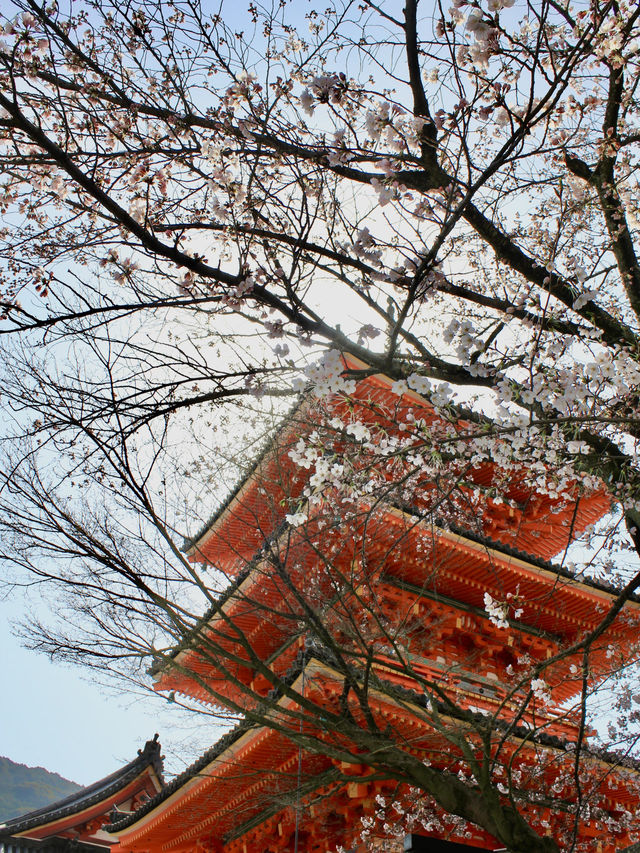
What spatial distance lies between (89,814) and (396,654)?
11.7m

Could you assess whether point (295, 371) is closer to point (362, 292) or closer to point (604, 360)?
point (362, 292)

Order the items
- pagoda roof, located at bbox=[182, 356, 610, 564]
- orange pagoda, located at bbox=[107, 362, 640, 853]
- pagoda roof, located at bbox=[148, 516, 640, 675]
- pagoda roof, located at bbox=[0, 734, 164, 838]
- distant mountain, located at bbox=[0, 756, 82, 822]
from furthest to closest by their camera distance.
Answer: distant mountain, located at bbox=[0, 756, 82, 822], pagoda roof, located at bbox=[0, 734, 164, 838], pagoda roof, located at bbox=[148, 516, 640, 675], orange pagoda, located at bbox=[107, 362, 640, 853], pagoda roof, located at bbox=[182, 356, 610, 564]

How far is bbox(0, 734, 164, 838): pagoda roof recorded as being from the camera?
1391 centimetres

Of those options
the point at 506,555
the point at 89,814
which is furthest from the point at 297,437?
the point at 89,814

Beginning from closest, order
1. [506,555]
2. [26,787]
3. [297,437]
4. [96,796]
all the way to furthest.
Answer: [297,437] → [506,555] → [96,796] → [26,787]

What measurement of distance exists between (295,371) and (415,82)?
2.02 m

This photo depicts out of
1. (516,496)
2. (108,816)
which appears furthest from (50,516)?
(108,816)

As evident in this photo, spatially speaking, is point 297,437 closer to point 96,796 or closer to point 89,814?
point 96,796

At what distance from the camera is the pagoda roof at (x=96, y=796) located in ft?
45.6

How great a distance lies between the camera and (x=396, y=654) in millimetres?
6145

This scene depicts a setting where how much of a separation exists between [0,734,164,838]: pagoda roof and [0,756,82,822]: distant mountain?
1640 inches

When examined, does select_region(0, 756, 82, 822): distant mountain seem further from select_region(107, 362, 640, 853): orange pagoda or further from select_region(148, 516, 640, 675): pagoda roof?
select_region(148, 516, 640, 675): pagoda roof

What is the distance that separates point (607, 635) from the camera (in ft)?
32.3

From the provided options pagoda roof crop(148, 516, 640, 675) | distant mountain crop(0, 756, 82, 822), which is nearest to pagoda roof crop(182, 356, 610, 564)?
pagoda roof crop(148, 516, 640, 675)
